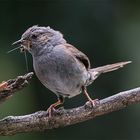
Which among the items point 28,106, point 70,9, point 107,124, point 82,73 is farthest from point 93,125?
point 82,73

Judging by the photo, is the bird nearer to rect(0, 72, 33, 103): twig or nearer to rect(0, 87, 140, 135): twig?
rect(0, 87, 140, 135): twig

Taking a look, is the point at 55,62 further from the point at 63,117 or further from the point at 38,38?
the point at 63,117

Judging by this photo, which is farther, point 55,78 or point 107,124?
point 107,124

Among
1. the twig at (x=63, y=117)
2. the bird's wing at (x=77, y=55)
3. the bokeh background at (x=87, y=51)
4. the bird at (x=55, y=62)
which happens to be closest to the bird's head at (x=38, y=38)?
the bird at (x=55, y=62)

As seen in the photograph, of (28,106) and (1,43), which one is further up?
(1,43)

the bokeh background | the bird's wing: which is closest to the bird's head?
the bird's wing

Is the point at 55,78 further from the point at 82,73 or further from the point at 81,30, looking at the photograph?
the point at 81,30

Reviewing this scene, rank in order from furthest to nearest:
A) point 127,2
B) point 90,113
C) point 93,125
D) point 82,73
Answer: point 127,2 < point 93,125 < point 82,73 < point 90,113

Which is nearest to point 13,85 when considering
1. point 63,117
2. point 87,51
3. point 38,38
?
point 63,117
